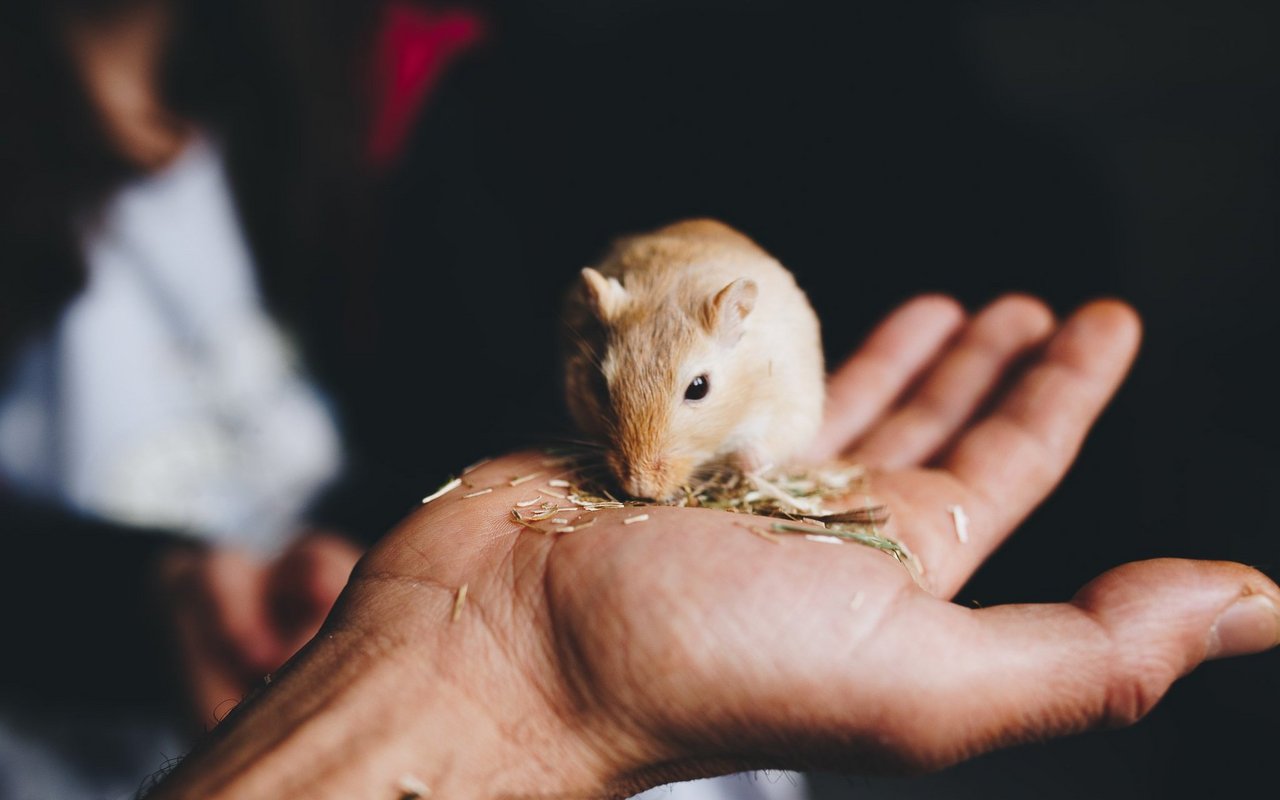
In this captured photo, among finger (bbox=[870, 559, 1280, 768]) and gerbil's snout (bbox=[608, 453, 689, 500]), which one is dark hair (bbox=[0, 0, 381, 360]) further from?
finger (bbox=[870, 559, 1280, 768])

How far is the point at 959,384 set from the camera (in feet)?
11.2

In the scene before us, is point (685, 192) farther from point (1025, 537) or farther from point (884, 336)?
point (1025, 537)

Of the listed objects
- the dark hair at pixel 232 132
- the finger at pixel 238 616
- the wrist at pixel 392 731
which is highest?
the dark hair at pixel 232 132

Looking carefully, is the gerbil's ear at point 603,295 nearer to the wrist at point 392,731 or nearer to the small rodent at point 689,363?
the small rodent at point 689,363

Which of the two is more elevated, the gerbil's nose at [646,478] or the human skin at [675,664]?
the gerbil's nose at [646,478]

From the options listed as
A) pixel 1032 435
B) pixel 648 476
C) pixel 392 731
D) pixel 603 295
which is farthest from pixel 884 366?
pixel 392 731

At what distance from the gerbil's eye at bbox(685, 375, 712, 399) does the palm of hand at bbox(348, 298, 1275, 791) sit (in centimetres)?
56

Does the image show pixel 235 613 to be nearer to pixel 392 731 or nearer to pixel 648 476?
pixel 392 731

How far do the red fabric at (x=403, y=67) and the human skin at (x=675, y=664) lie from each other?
10.3ft

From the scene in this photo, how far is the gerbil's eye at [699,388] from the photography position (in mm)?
2502

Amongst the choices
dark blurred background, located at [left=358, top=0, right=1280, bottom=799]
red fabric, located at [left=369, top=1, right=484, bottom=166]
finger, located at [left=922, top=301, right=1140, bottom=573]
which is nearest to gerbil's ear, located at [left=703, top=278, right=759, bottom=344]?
finger, located at [left=922, top=301, right=1140, bottom=573]

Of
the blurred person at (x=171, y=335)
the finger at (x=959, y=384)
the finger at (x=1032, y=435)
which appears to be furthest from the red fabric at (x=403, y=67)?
the finger at (x=1032, y=435)

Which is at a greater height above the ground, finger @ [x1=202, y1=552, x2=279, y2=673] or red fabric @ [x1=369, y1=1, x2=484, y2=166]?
red fabric @ [x1=369, y1=1, x2=484, y2=166]

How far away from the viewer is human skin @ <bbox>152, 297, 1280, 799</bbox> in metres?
1.71
